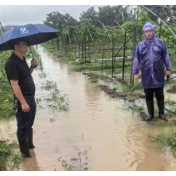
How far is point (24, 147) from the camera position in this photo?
304 centimetres

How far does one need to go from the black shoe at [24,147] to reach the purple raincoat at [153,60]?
8.02 feet

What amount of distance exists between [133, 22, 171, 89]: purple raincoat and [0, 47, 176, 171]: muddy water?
864mm

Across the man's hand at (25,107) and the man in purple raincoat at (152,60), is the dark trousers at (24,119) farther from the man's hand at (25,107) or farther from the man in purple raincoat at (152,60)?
the man in purple raincoat at (152,60)

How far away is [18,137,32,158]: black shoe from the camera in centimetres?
298

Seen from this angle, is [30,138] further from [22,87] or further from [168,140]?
[168,140]

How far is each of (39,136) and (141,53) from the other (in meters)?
2.46

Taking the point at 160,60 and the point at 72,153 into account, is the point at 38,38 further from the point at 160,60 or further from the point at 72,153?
the point at 160,60

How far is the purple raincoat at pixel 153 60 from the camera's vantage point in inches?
155

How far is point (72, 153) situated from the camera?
323cm

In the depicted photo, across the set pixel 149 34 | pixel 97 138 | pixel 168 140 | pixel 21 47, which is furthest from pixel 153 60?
pixel 21 47

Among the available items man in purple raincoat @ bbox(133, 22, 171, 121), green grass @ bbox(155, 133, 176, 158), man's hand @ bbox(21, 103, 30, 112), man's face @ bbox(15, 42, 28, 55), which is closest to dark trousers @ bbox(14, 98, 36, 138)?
man's hand @ bbox(21, 103, 30, 112)

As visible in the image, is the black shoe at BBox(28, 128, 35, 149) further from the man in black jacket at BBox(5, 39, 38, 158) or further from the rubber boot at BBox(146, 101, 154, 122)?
the rubber boot at BBox(146, 101, 154, 122)

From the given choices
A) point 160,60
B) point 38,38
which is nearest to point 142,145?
point 160,60

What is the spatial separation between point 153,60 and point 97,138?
5.80ft
